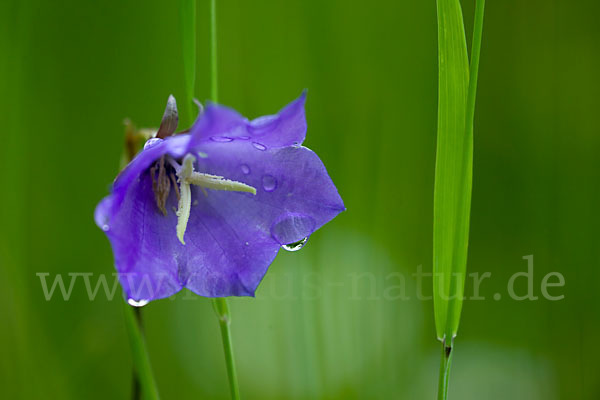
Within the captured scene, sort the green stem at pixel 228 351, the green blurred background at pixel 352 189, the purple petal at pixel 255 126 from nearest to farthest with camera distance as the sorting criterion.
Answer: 1. the purple petal at pixel 255 126
2. the green stem at pixel 228 351
3. the green blurred background at pixel 352 189

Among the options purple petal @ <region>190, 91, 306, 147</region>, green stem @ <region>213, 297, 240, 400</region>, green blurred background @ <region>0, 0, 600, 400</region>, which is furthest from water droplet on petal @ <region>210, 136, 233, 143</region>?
green blurred background @ <region>0, 0, 600, 400</region>

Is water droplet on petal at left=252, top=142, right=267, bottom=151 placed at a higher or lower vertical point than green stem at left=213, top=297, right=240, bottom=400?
higher

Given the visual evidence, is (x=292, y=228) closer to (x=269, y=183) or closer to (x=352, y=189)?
(x=269, y=183)

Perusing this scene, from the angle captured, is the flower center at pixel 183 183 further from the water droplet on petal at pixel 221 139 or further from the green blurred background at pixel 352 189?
the green blurred background at pixel 352 189

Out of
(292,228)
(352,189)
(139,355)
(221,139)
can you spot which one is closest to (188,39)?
(221,139)

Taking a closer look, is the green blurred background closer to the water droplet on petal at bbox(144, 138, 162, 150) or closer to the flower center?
the flower center

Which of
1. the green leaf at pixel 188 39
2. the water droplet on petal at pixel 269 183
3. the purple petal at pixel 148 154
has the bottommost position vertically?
the water droplet on petal at pixel 269 183

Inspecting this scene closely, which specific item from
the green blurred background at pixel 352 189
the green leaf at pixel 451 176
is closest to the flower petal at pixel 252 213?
the green leaf at pixel 451 176
